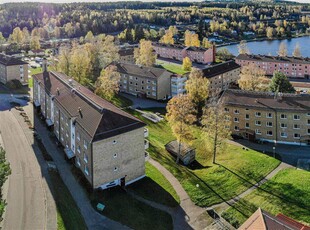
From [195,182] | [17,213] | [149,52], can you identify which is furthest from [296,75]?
[17,213]

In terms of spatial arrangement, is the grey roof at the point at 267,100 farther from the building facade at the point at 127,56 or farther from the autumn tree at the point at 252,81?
the building facade at the point at 127,56

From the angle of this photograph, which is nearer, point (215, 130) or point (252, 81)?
point (215, 130)

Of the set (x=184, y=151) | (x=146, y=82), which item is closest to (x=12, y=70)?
(x=146, y=82)

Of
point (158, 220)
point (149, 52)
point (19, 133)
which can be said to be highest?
point (149, 52)

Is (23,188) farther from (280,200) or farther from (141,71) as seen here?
(141,71)

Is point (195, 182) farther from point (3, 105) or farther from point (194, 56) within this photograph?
point (194, 56)

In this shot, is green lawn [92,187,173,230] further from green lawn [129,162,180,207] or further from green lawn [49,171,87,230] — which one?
green lawn [49,171,87,230]

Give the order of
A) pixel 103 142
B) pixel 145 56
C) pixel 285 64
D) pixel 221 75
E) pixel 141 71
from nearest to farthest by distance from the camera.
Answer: pixel 103 142 → pixel 141 71 → pixel 221 75 → pixel 145 56 → pixel 285 64
